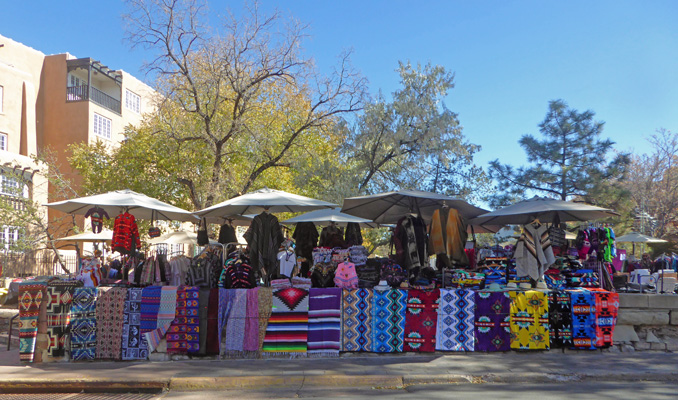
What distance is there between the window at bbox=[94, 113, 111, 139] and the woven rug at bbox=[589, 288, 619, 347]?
30.6 m

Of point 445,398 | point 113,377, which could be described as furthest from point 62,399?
point 445,398

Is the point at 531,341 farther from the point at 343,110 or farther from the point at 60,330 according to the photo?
the point at 343,110

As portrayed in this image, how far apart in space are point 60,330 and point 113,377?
2.00 metres

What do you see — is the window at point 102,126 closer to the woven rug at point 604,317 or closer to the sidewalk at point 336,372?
the sidewalk at point 336,372

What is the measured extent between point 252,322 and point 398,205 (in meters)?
4.35

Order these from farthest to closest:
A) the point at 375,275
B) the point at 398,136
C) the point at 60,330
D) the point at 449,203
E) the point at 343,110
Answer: the point at 343,110, the point at 398,136, the point at 449,203, the point at 375,275, the point at 60,330

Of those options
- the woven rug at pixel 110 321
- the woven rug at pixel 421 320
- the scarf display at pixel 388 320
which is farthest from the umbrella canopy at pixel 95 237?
the woven rug at pixel 421 320

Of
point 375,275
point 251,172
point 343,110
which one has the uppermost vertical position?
point 343,110

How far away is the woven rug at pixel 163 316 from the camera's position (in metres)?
9.05

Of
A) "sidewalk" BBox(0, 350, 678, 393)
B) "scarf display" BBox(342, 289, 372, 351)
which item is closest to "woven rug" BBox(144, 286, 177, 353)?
"sidewalk" BBox(0, 350, 678, 393)

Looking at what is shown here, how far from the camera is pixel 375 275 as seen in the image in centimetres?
993

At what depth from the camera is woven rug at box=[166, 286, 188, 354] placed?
9.04 m

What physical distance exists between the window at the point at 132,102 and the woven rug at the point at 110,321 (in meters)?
29.7

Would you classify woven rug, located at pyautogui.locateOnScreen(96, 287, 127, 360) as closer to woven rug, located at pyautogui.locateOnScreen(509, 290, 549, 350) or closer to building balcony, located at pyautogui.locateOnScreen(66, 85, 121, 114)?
woven rug, located at pyautogui.locateOnScreen(509, 290, 549, 350)
